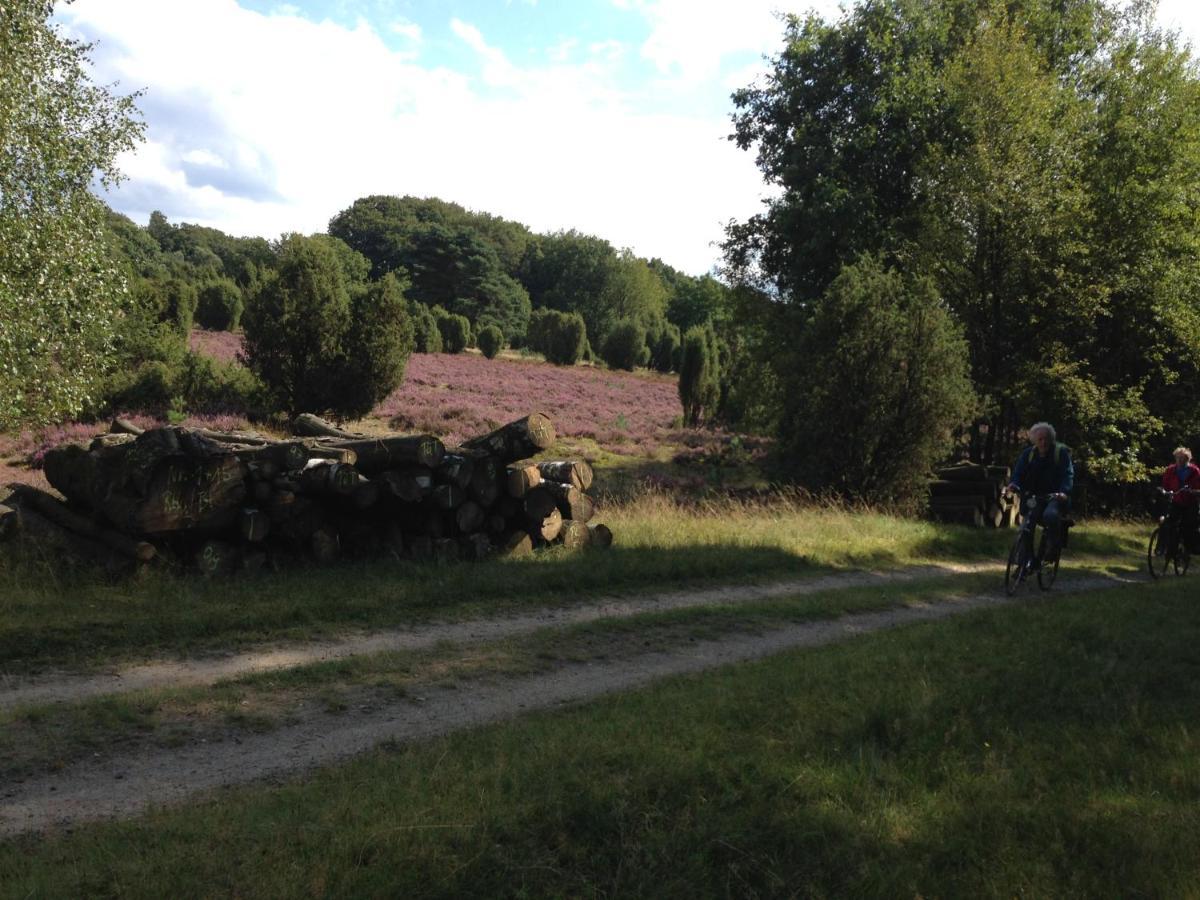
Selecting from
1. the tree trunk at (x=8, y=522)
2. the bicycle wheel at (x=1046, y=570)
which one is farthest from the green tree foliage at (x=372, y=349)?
the bicycle wheel at (x=1046, y=570)

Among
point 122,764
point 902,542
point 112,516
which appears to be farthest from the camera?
point 902,542

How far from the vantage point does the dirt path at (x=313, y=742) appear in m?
4.24

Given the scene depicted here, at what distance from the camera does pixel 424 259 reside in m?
101

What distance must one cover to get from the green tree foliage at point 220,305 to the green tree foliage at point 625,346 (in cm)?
2937

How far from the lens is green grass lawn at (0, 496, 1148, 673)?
7.16 m

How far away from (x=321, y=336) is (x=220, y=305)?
3454cm

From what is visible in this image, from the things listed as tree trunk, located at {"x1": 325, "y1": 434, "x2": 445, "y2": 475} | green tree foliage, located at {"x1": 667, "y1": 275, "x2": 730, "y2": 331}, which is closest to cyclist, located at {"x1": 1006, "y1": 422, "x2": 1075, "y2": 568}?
tree trunk, located at {"x1": 325, "y1": 434, "x2": 445, "y2": 475}

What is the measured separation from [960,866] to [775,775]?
929 millimetres

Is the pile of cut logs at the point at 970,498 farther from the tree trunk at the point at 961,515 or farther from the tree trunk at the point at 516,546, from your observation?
the tree trunk at the point at 516,546

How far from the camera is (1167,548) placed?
13969 mm

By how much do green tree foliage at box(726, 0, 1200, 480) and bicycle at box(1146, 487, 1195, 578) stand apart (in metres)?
6.70

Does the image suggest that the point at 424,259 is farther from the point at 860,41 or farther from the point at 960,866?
the point at 960,866

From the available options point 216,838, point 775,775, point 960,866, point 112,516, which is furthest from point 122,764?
point 112,516

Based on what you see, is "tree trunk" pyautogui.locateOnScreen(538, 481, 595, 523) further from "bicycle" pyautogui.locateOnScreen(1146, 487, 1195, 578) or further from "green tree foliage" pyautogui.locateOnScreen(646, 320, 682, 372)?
"green tree foliage" pyautogui.locateOnScreen(646, 320, 682, 372)
